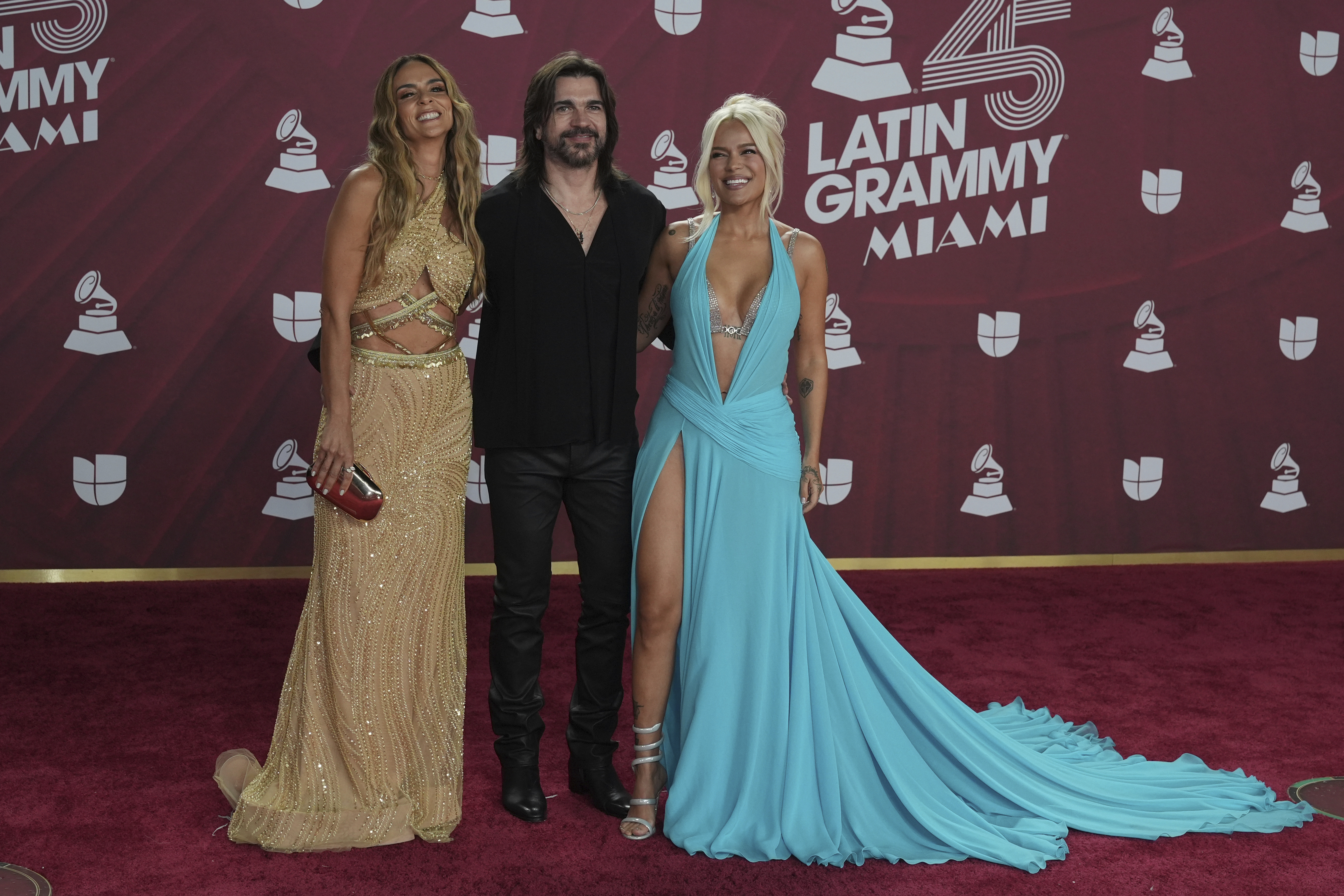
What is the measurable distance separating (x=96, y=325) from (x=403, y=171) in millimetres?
2934

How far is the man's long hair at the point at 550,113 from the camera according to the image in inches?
106

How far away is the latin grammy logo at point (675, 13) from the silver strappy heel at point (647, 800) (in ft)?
10.8

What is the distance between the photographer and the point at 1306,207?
545cm

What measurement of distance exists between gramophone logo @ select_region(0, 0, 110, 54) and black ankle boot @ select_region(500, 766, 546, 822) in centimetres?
363

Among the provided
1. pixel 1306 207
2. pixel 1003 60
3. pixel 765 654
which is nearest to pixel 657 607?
pixel 765 654

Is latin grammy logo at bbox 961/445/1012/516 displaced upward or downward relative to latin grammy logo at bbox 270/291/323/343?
downward

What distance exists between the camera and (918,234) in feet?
17.2

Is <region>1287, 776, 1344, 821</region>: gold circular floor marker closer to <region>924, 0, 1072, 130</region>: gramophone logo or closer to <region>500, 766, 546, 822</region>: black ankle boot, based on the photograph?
<region>500, 766, 546, 822</region>: black ankle boot

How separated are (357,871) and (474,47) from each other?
3.50 meters

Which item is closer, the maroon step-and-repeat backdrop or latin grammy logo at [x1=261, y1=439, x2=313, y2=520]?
the maroon step-and-repeat backdrop

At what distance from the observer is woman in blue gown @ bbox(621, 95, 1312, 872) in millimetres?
2682

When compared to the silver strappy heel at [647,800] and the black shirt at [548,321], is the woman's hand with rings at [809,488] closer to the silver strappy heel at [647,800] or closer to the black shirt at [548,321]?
the black shirt at [548,321]

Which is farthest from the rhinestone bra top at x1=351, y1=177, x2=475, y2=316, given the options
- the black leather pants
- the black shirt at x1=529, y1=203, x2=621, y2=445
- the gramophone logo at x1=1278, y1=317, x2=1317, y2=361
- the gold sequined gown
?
the gramophone logo at x1=1278, y1=317, x2=1317, y2=361

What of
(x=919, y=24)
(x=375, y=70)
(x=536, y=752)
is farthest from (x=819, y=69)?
(x=536, y=752)
